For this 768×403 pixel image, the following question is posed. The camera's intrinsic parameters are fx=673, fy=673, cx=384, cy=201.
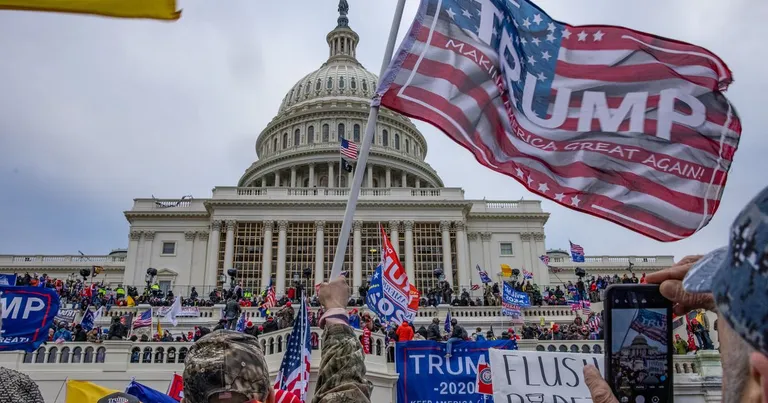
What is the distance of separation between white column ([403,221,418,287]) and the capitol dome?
1737 centimetres

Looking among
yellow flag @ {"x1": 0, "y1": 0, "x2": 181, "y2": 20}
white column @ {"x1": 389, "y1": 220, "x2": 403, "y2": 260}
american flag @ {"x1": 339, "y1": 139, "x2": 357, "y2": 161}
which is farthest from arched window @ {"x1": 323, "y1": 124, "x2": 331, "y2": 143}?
yellow flag @ {"x1": 0, "y1": 0, "x2": 181, "y2": 20}

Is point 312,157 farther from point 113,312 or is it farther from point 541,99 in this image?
point 541,99

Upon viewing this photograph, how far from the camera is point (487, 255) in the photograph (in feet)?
194

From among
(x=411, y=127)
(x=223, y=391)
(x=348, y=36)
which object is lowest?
(x=223, y=391)

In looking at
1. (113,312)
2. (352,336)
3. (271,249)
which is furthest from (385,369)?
(271,249)

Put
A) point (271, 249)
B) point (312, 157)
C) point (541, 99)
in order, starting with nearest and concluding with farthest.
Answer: point (541, 99) → point (271, 249) → point (312, 157)

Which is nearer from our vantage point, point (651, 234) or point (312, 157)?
point (651, 234)

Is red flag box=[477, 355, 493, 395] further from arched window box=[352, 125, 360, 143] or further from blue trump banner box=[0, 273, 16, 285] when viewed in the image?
arched window box=[352, 125, 360, 143]

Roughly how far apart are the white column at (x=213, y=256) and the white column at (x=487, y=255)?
74.3 ft

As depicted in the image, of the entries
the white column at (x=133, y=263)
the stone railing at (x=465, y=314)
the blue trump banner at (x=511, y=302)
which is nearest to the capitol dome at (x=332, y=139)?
the white column at (x=133, y=263)

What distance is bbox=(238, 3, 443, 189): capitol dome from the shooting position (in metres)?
78.3

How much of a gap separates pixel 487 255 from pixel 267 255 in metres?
19.0

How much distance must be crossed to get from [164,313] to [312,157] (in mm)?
47057

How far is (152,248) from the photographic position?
57.8 m
